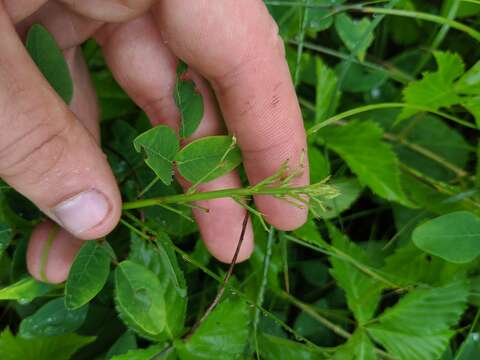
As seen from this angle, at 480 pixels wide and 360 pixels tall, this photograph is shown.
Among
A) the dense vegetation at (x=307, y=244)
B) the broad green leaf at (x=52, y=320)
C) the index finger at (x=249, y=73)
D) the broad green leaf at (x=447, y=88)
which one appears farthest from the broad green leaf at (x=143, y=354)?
the broad green leaf at (x=447, y=88)

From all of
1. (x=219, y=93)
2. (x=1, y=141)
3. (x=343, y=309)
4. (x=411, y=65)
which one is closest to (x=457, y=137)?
(x=411, y=65)

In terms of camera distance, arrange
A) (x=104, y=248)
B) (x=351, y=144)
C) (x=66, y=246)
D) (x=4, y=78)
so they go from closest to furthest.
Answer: (x=4, y=78)
(x=104, y=248)
(x=66, y=246)
(x=351, y=144)

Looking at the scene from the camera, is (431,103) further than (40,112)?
Yes

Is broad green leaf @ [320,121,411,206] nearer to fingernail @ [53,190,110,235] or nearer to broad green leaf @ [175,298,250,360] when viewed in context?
broad green leaf @ [175,298,250,360]

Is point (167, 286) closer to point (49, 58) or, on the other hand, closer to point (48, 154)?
point (48, 154)

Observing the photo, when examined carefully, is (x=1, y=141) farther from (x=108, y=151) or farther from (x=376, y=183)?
(x=376, y=183)
